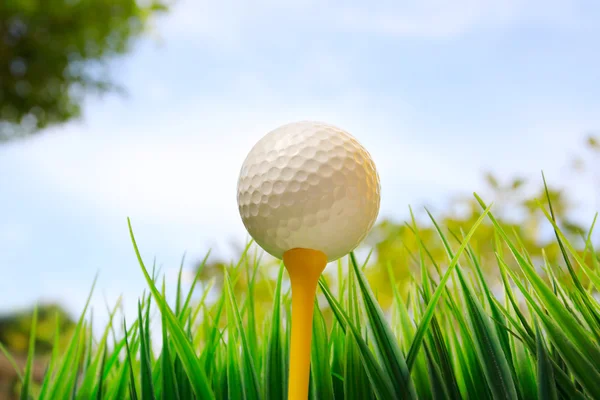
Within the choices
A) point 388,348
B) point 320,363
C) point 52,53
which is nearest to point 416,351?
point 388,348

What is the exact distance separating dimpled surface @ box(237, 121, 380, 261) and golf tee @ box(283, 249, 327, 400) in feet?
0.04

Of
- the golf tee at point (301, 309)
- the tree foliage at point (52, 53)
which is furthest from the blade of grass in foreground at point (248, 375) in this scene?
the tree foliage at point (52, 53)

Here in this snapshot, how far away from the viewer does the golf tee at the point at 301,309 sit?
0.42m

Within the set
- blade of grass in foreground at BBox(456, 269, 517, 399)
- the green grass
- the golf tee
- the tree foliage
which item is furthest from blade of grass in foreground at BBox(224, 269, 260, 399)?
the tree foliage

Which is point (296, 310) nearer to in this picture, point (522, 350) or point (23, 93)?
point (522, 350)

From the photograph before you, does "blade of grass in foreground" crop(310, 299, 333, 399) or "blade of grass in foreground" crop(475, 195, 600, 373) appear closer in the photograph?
"blade of grass in foreground" crop(475, 195, 600, 373)

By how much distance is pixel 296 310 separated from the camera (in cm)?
43

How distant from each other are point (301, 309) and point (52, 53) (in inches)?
200

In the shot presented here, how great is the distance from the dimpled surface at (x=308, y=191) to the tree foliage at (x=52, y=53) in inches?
A: 186

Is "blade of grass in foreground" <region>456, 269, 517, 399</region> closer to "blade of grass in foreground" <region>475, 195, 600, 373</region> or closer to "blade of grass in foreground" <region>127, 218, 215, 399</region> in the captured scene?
"blade of grass in foreground" <region>475, 195, 600, 373</region>

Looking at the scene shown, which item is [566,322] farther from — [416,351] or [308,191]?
[308,191]

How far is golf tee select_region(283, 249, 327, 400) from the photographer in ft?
1.37

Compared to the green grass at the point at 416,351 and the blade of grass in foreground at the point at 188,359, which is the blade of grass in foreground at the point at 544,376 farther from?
the blade of grass in foreground at the point at 188,359

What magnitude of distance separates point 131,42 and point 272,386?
5057mm
